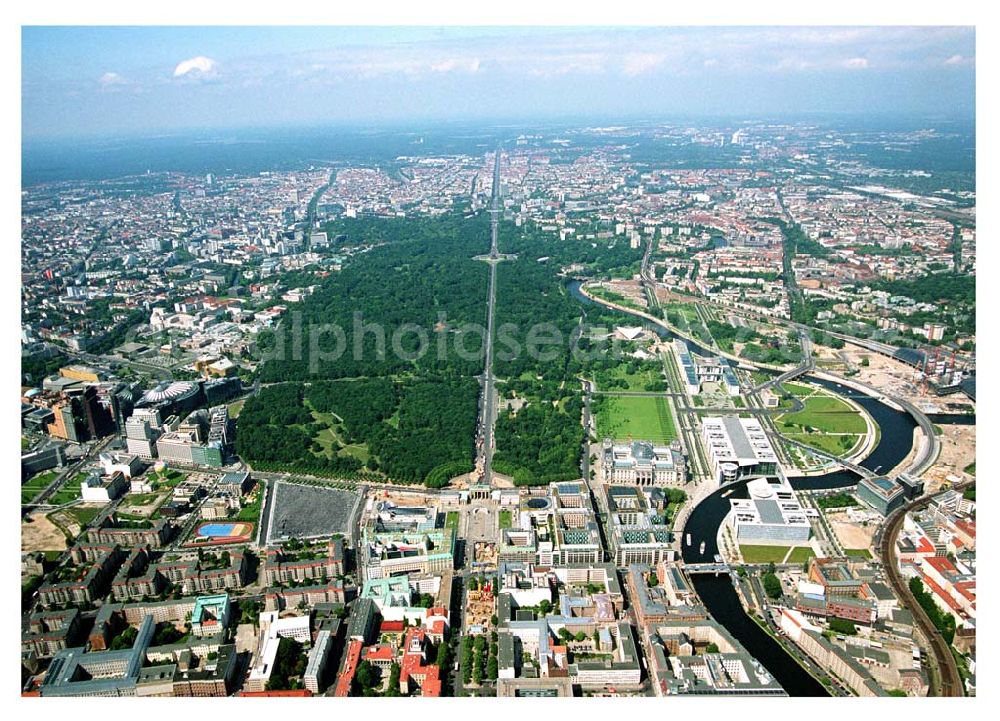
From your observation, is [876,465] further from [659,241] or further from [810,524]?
[659,241]

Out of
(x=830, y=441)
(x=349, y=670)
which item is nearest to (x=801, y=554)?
(x=830, y=441)

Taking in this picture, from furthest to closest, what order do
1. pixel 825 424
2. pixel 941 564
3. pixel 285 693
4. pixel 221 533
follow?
pixel 825 424, pixel 221 533, pixel 941 564, pixel 285 693

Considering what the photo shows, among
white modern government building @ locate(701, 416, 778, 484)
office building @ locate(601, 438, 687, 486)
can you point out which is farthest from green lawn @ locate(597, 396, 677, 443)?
office building @ locate(601, 438, 687, 486)

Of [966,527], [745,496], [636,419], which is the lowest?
[745,496]

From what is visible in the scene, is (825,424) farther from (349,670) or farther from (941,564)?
(349,670)

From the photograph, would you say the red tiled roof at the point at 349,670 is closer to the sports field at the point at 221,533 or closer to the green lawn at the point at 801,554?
the sports field at the point at 221,533

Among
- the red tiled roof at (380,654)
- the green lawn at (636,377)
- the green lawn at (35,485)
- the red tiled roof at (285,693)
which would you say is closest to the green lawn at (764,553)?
the red tiled roof at (380,654)
